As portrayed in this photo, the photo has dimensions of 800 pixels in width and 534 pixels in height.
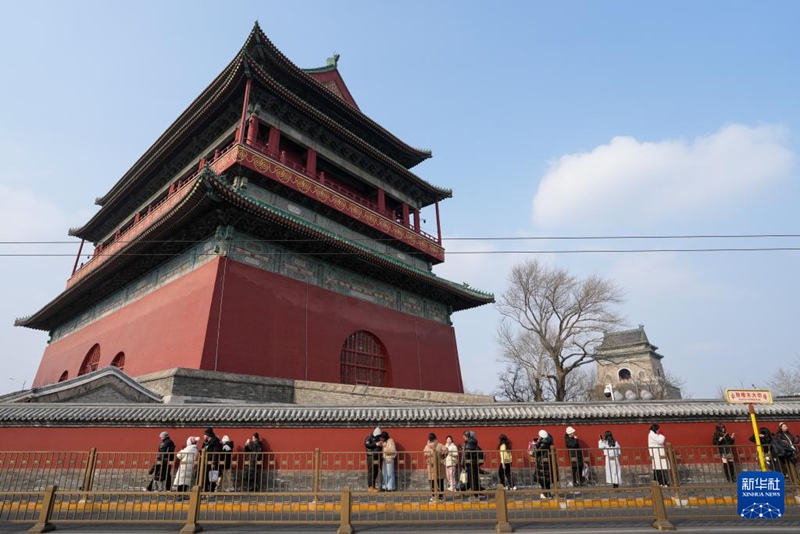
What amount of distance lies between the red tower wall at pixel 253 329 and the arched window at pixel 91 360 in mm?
625

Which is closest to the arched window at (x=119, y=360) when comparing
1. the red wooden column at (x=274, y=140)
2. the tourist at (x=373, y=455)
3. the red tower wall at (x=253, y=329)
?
the red tower wall at (x=253, y=329)

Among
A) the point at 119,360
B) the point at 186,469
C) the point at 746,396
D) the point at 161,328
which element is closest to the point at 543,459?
the point at 746,396

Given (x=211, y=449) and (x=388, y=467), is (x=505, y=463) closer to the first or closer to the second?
(x=388, y=467)

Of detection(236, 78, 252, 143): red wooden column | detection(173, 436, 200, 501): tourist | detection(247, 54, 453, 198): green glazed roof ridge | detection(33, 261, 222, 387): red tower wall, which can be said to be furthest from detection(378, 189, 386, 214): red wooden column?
detection(173, 436, 200, 501): tourist

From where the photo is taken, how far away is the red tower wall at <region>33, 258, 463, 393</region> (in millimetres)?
12961

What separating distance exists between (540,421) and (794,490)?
3915mm

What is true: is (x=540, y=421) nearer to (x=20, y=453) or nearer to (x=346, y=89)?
(x=20, y=453)

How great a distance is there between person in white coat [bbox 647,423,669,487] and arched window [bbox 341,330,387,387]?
9593 mm

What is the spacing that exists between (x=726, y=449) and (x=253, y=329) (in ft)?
37.9

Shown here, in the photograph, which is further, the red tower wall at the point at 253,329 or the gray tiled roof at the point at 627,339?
the gray tiled roof at the point at 627,339

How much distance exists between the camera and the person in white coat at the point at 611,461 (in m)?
8.17

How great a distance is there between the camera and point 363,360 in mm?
16828

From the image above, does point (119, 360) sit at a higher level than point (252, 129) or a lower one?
lower

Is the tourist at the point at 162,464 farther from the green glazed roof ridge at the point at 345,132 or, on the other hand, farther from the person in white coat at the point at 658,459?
the green glazed roof ridge at the point at 345,132
